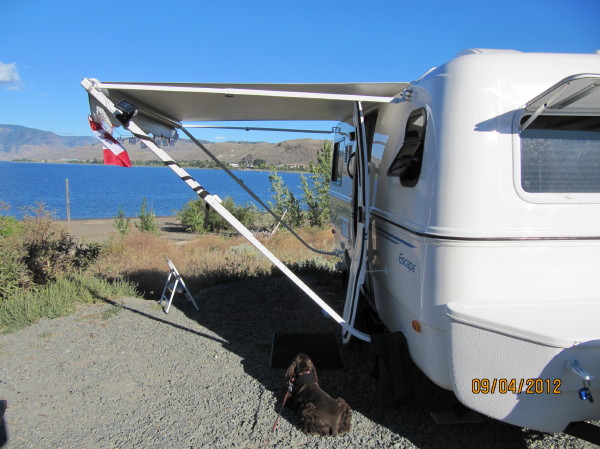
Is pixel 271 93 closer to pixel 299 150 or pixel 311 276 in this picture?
pixel 311 276

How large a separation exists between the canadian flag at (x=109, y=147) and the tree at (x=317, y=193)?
14.0 metres

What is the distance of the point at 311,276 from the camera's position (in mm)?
7953

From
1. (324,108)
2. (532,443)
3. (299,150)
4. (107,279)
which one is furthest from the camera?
(299,150)

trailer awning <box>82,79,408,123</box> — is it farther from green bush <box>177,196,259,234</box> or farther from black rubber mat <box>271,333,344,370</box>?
green bush <box>177,196,259,234</box>

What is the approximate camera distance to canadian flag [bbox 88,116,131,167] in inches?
152

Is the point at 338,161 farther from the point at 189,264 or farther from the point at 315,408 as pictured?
the point at 189,264

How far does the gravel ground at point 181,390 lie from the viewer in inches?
127

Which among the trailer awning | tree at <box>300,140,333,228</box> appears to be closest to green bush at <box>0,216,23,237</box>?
the trailer awning

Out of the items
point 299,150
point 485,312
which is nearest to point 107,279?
point 485,312

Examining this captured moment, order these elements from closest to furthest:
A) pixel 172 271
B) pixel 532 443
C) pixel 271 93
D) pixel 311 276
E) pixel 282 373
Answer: pixel 532 443
pixel 271 93
pixel 282 373
pixel 172 271
pixel 311 276

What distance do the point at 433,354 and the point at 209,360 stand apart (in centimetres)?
256

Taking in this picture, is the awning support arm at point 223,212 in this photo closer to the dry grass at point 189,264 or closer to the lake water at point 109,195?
the dry grass at point 189,264

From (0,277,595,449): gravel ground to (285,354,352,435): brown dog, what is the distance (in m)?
0.08
